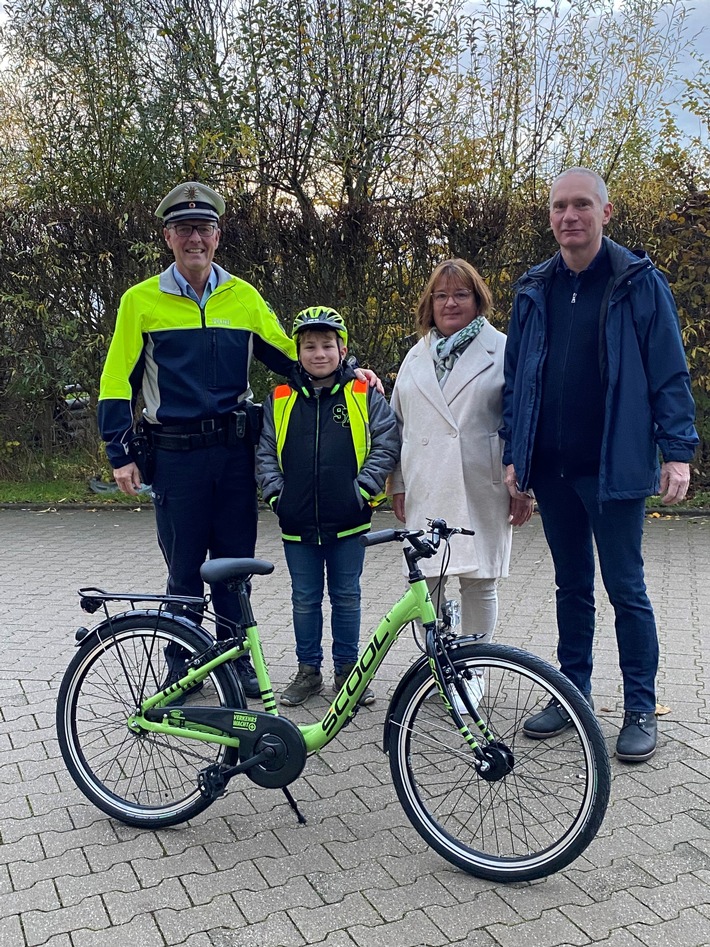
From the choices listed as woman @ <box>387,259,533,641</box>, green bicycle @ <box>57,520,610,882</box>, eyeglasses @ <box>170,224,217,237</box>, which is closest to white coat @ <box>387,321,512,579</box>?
woman @ <box>387,259,533,641</box>

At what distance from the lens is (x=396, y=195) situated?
926 centimetres

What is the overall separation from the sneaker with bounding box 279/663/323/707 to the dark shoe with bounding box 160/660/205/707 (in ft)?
3.50

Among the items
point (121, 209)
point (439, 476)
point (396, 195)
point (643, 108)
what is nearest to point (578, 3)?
point (643, 108)

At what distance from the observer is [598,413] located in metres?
3.64

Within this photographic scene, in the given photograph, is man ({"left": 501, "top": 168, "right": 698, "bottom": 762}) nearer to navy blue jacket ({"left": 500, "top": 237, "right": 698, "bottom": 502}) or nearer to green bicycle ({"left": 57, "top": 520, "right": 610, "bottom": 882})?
navy blue jacket ({"left": 500, "top": 237, "right": 698, "bottom": 502})

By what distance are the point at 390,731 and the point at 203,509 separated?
5.05ft

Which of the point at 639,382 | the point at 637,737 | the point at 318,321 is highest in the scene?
the point at 318,321

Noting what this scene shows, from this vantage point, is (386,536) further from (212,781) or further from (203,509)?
(203,509)

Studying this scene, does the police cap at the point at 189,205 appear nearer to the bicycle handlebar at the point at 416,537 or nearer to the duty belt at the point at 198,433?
the duty belt at the point at 198,433

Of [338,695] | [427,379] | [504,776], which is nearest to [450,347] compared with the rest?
[427,379]

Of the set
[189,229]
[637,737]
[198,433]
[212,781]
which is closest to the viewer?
[212,781]

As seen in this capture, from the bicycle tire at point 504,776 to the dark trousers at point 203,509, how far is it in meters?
1.28

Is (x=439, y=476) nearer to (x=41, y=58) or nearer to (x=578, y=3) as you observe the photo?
(x=578, y=3)

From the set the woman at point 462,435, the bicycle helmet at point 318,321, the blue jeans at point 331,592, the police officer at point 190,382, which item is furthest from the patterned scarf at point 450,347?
the blue jeans at point 331,592
